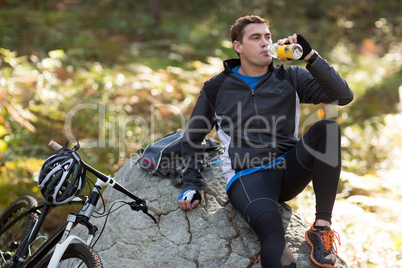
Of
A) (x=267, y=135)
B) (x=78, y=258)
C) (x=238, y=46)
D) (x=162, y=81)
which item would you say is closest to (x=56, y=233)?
(x=78, y=258)

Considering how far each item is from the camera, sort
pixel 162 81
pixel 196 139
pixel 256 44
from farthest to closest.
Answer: pixel 162 81
pixel 196 139
pixel 256 44

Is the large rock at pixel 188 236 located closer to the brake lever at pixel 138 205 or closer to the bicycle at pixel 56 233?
the bicycle at pixel 56 233

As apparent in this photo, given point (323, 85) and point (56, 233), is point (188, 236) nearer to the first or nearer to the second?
point (56, 233)

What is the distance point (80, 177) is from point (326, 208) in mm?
1901

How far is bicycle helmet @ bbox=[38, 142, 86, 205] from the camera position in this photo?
285 cm

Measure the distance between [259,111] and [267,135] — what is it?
0.23m

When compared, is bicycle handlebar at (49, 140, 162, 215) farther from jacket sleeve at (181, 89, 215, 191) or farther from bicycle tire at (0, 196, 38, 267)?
bicycle tire at (0, 196, 38, 267)

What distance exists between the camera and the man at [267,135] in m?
3.25

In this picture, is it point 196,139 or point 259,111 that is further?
point 196,139

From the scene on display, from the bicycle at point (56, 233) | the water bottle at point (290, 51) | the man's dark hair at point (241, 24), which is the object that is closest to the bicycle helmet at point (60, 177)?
the bicycle at point (56, 233)

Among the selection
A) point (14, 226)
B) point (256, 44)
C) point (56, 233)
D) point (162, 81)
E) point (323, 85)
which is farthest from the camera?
point (162, 81)

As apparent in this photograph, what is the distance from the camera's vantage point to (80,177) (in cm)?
296

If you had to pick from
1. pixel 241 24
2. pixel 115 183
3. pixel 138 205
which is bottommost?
pixel 138 205

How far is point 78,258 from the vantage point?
2.92 meters
